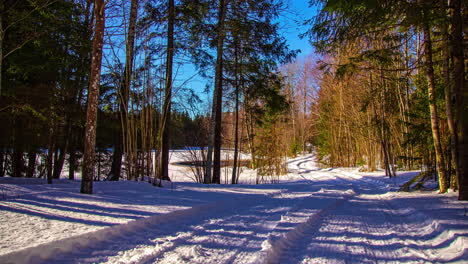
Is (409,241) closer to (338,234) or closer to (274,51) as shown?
(338,234)

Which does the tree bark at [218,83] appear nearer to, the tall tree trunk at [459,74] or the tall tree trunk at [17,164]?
the tall tree trunk at [459,74]

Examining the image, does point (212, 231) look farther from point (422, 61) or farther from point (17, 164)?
point (17, 164)

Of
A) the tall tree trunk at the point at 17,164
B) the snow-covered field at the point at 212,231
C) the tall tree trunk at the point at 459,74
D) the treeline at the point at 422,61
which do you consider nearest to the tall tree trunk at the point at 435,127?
the treeline at the point at 422,61

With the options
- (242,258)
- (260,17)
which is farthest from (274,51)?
(242,258)

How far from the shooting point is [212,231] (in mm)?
3523

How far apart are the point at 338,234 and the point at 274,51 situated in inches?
367

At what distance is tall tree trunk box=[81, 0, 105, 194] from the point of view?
5.41 metres

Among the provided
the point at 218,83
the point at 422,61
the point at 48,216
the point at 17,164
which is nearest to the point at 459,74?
the point at 422,61

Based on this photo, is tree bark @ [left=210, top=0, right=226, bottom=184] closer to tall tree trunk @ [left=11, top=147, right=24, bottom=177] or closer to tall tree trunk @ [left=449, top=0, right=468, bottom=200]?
tall tree trunk @ [left=449, top=0, right=468, bottom=200]

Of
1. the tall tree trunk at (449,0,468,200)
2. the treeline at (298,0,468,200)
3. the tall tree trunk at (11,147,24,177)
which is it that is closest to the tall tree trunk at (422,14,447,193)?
the treeline at (298,0,468,200)

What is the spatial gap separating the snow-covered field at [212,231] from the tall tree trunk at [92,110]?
17.3 inches

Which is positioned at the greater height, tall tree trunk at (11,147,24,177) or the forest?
the forest

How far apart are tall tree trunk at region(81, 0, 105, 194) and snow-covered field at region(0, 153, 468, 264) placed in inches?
17.3

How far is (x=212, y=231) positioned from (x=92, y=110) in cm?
375
